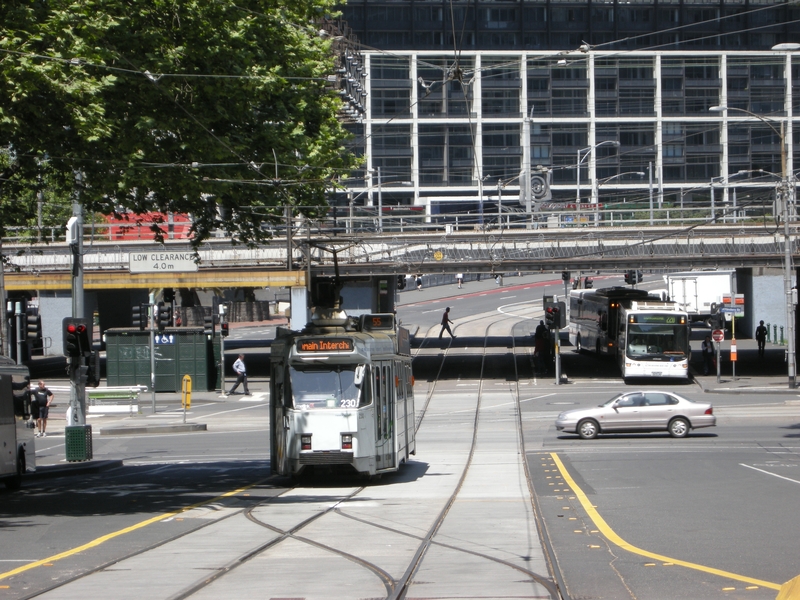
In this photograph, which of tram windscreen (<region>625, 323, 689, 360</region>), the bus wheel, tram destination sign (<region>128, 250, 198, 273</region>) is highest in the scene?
tram destination sign (<region>128, 250, 198, 273</region>)

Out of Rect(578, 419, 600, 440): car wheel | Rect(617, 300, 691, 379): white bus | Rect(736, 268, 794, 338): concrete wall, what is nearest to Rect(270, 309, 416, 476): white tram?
Rect(578, 419, 600, 440): car wheel

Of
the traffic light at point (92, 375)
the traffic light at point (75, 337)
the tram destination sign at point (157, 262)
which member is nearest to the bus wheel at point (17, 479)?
the traffic light at point (75, 337)

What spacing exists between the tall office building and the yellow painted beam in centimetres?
5479

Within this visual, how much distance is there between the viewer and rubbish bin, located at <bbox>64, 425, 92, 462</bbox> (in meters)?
24.2

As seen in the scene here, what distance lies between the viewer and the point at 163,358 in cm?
4375

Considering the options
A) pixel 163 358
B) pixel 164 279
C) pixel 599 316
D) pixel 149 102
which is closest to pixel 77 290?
pixel 149 102

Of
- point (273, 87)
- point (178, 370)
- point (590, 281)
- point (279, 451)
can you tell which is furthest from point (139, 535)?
point (590, 281)

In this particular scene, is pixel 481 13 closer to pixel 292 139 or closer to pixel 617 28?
pixel 617 28

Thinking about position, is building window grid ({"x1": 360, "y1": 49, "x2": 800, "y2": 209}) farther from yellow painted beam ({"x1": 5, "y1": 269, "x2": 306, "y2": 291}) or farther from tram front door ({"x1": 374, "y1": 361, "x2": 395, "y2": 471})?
tram front door ({"x1": 374, "y1": 361, "x2": 395, "y2": 471})

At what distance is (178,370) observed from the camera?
144 feet

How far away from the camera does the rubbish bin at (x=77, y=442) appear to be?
954 inches

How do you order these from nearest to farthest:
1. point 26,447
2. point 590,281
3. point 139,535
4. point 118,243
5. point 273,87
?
1. point 139,535
2. point 273,87
3. point 26,447
4. point 118,243
5. point 590,281

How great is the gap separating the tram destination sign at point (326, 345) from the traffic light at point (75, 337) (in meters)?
6.04

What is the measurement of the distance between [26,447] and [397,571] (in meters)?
13.1
